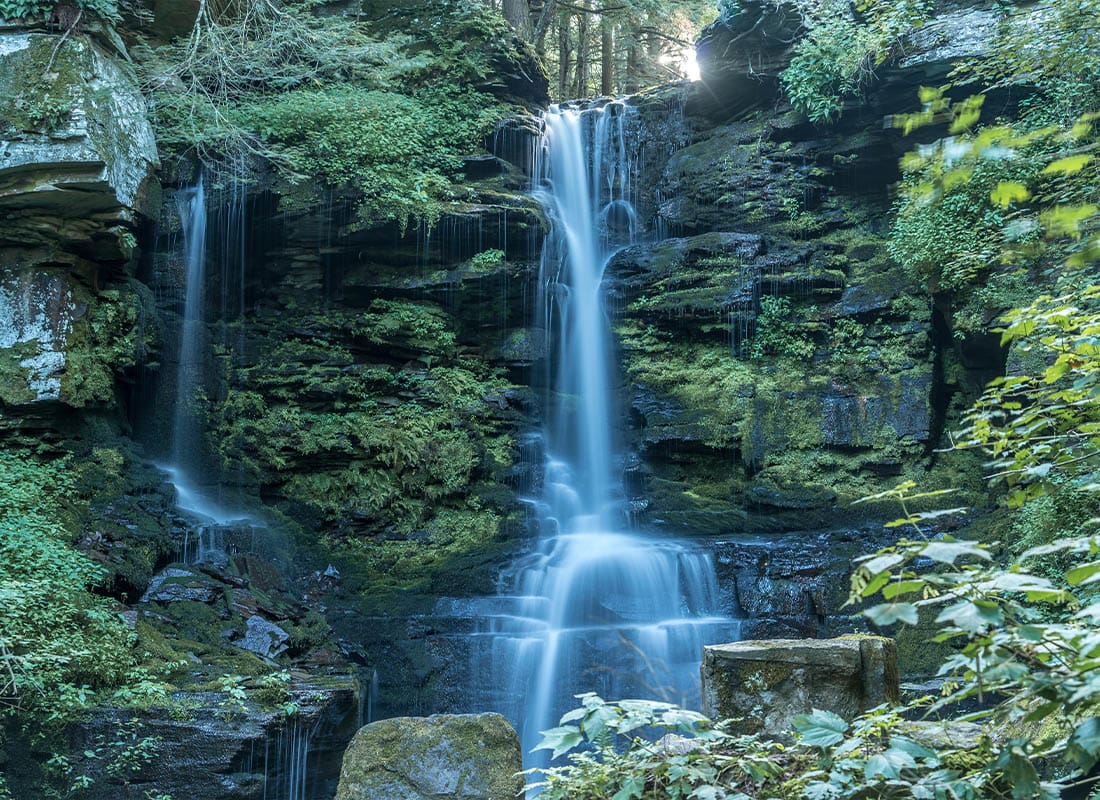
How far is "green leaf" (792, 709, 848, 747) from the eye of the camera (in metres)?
2.24

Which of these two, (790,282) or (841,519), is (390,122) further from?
(841,519)

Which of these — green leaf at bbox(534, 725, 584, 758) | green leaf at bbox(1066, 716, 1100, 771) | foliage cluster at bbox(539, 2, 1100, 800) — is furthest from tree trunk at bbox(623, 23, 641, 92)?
green leaf at bbox(1066, 716, 1100, 771)

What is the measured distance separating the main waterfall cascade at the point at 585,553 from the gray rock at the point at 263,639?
1.81m

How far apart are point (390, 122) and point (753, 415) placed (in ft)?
23.0

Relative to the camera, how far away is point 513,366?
12.5 metres

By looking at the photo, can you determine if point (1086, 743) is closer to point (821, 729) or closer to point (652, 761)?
point (821, 729)

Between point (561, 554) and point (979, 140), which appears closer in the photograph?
point (979, 140)

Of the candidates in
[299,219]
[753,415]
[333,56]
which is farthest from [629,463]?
[333,56]

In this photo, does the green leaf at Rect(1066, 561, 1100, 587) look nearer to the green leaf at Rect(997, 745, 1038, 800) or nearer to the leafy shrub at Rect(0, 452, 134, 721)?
the green leaf at Rect(997, 745, 1038, 800)

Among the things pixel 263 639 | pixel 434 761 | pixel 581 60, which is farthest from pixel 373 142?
pixel 581 60

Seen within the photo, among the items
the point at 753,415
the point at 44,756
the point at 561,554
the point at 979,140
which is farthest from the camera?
the point at 753,415

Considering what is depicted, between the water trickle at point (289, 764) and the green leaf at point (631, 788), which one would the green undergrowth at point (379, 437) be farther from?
the green leaf at point (631, 788)

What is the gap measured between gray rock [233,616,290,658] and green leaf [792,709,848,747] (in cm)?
596

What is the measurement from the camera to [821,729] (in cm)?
230
